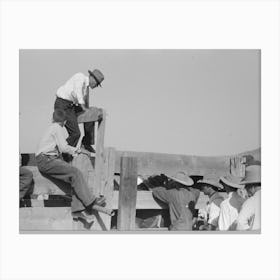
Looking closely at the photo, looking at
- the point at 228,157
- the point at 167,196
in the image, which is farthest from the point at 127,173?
the point at 228,157

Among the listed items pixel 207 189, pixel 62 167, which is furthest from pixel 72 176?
pixel 207 189

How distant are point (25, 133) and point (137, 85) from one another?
119cm

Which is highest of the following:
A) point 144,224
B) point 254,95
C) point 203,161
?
point 254,95

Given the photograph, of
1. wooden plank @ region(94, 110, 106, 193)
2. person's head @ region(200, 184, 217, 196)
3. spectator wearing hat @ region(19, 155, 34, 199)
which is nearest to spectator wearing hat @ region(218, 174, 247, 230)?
person's head @ region(200, 184, 217, 196)

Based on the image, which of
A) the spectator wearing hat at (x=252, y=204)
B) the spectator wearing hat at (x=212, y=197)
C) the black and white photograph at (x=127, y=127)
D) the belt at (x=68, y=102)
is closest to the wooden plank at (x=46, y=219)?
the black and white photograph at (x=127, y=127)

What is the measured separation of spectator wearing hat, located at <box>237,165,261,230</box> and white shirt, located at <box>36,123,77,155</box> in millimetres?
1781

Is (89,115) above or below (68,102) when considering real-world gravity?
below

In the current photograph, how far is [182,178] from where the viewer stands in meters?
9.08

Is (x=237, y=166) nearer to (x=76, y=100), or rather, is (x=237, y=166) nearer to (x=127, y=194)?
(x=127, y=194)

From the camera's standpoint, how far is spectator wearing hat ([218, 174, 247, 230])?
8922mm

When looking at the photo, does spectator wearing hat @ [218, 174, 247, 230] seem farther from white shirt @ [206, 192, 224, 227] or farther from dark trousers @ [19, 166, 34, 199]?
dark trousers @ [19, 166, 34, 199]

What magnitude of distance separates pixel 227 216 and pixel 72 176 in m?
1.61
